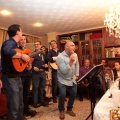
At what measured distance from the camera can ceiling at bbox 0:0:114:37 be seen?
9.77ft

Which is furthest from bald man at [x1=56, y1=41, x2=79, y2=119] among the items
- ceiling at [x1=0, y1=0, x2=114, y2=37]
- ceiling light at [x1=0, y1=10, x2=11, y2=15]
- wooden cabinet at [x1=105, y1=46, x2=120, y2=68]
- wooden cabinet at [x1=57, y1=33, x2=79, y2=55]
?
wooden cabinet at [x1=57, y1=33, x2=79, y2=55]

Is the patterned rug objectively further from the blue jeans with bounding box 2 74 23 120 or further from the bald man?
the blue jeans with bounding box 2 74 23 120

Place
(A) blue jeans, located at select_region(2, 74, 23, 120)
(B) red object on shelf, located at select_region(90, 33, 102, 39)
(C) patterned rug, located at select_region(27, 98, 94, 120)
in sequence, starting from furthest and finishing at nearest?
(B) red object on shelf, located at select_region(90, 33, 102, 39), (C) patterned rug, located at select_region(27, 98, 94, 120), (A) blue jeans, located at select_region(2, 74, 23, 120)

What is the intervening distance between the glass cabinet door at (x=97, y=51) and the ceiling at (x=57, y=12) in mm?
539

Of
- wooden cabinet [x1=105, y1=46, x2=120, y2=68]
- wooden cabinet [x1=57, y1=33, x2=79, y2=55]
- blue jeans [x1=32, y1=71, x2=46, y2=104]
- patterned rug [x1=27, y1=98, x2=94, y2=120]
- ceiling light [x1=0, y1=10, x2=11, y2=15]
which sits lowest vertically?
patterned rug [x1=27, y1=98, x2=94, y2=120]

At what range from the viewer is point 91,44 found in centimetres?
497

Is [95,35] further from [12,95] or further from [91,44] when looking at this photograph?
[12,95]

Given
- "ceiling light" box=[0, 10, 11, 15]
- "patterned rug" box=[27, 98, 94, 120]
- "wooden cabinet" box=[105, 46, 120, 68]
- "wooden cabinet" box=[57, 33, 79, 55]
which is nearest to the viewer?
"patterned rug" box=[27, 98, 94, 120]

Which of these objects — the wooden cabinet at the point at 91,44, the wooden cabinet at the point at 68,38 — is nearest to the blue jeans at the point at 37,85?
the wooden cabinet at the point at 91,44

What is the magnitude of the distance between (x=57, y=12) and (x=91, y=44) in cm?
193

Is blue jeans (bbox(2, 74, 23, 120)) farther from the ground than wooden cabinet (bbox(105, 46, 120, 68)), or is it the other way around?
wooden cabinet (bbox(105, 46, 120, 68))

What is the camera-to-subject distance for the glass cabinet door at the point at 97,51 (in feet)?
15.9

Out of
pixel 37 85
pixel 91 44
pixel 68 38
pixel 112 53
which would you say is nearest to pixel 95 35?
pixel 91 44

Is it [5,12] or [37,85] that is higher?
[5,12]
